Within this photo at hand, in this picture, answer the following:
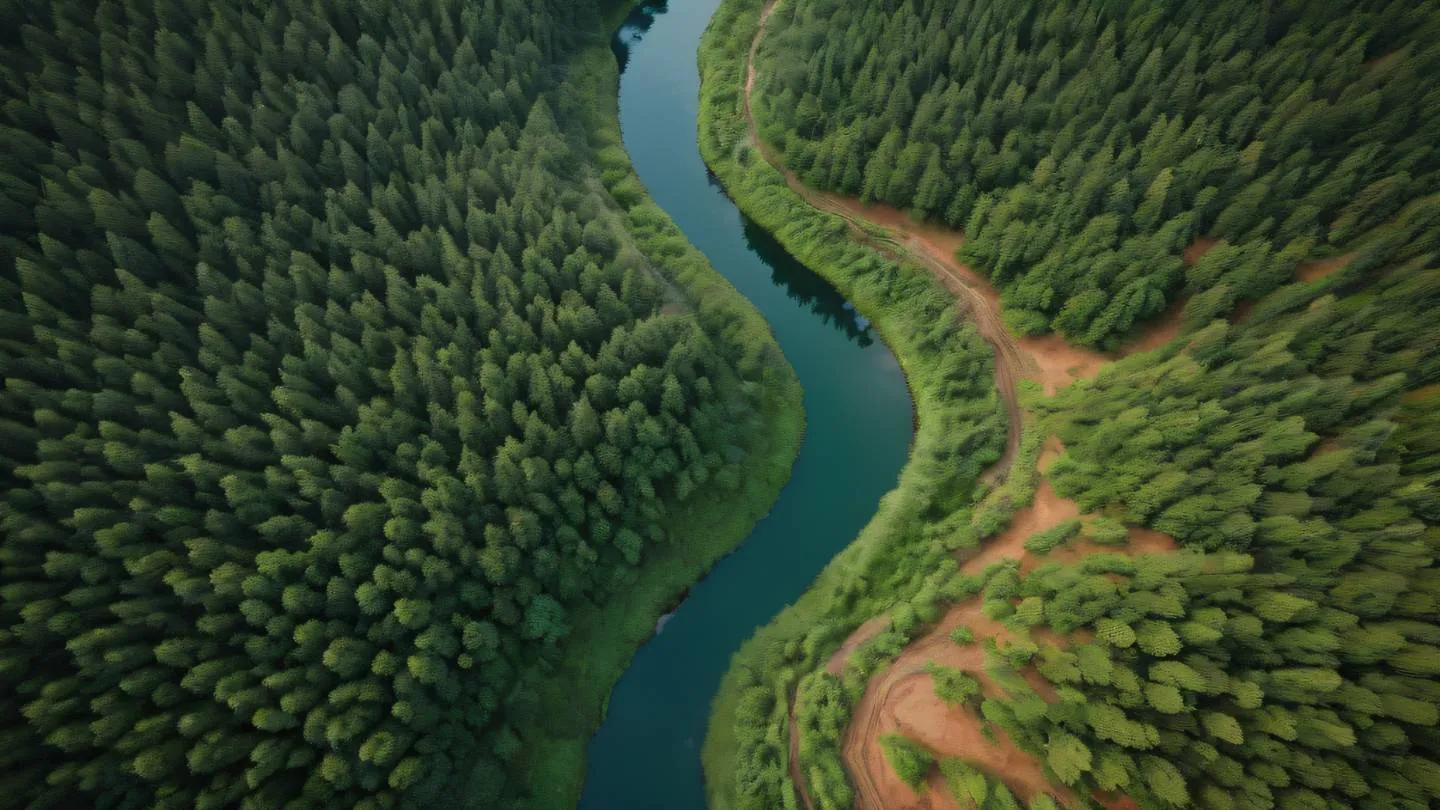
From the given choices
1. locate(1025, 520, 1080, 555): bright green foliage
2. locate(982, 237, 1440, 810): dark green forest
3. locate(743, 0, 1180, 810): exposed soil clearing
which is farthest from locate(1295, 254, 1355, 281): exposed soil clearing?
locate(1025, 520, 1080, 555): bright green foliage

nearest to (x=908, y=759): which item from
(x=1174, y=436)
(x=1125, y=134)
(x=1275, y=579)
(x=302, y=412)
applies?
(x=1275, y=579)

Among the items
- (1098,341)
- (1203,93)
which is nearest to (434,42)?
(1098,341)

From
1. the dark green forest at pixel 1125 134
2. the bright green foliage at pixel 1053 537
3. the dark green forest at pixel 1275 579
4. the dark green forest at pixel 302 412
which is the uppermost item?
the dark green forest at pixel 302 412

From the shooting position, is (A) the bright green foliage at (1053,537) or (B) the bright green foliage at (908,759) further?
(A) the bright green foliage at (1053,537)

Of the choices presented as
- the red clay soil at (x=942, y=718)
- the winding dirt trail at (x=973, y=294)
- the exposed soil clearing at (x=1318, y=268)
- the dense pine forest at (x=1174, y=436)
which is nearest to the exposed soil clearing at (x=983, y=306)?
the winding dirt trail at (x=973, y=294)

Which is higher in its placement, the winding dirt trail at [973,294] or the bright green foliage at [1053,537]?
the winding dirt trail at [973,294]

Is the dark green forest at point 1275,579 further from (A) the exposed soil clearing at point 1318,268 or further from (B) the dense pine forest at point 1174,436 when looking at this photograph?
(A) the exposed soil clearing at point 1318,268

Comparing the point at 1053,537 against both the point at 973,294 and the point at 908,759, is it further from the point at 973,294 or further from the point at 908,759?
the point at 973,294
